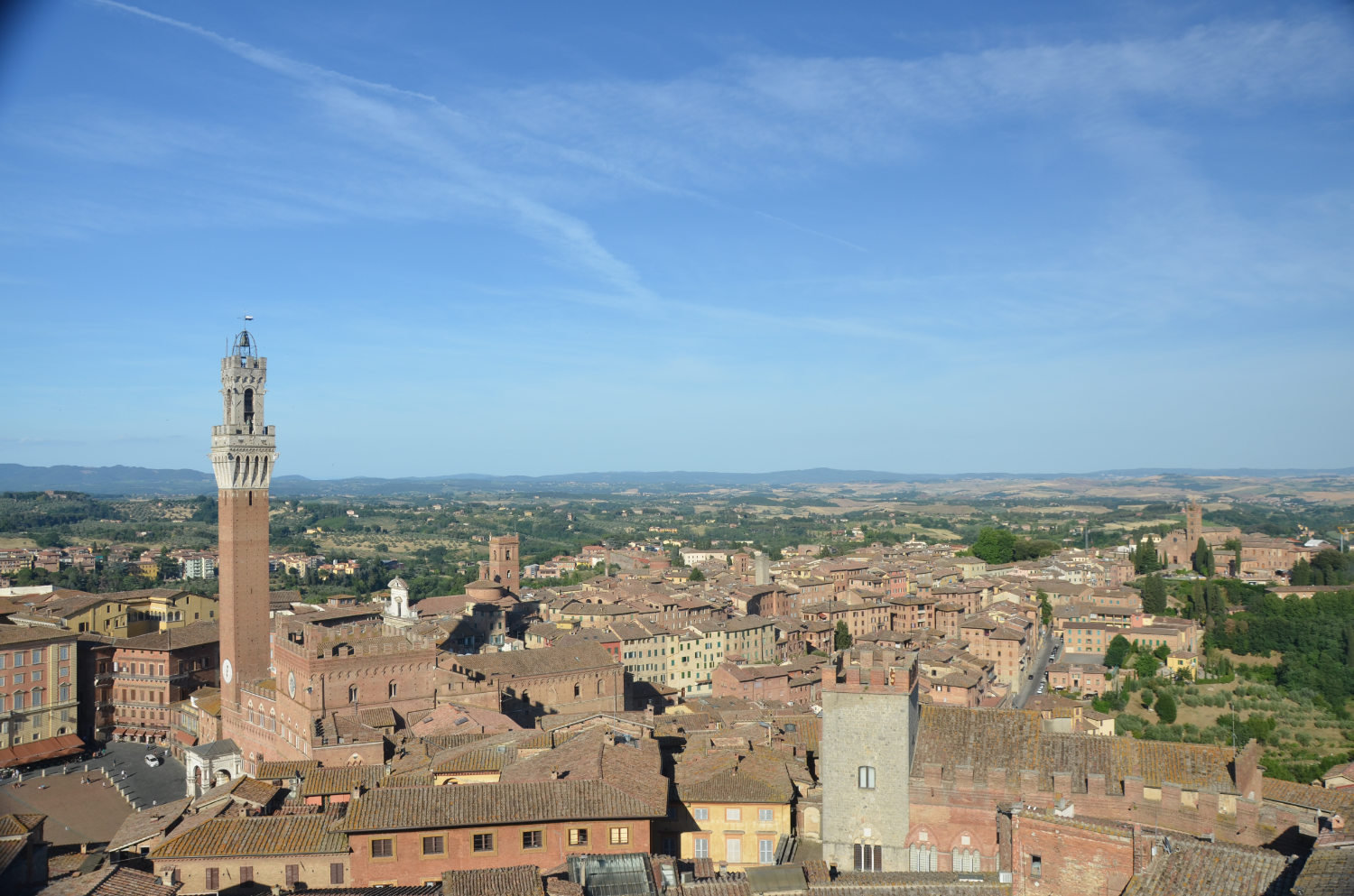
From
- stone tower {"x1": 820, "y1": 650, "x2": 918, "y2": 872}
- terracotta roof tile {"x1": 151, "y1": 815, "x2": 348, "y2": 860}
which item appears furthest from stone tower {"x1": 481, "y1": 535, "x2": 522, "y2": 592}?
stone tower {"x1": 820, "y1": 650, "x2": 918, "y2": 872}

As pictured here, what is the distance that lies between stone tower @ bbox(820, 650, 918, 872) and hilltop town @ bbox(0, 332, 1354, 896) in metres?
0.06

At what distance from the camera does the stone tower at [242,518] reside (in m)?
42.8

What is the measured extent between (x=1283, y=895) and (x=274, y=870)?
1668 centimetres

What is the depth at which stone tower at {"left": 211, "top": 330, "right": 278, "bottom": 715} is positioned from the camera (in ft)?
140

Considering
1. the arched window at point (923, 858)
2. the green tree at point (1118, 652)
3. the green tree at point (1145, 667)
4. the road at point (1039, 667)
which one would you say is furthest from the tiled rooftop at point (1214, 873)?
the green tree at point (1118, 652)

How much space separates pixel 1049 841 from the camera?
51.7 feet

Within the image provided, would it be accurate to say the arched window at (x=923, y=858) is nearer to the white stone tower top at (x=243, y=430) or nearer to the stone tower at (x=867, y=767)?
the stone tower at (x=867, y=767)

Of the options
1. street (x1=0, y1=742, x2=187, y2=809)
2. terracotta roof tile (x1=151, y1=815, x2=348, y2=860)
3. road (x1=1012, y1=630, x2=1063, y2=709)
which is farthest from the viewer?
road (x1=1012, y1=630, x2=1063, y2=709)

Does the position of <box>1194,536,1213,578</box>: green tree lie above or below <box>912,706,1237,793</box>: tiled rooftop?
below

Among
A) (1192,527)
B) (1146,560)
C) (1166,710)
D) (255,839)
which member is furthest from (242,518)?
(1192,527)

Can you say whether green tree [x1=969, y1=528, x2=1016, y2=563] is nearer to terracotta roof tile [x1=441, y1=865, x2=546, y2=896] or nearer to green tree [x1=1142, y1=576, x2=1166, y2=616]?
green tree [x1=1142, y1=576, x2=1166, y2=616]

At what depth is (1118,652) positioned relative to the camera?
6775 centimetres

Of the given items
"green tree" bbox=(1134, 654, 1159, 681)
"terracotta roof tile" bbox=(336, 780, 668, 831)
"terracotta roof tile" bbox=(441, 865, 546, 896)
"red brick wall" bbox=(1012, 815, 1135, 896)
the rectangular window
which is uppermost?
"red brick wall" bbox=(1012, 815, 1135, 896)

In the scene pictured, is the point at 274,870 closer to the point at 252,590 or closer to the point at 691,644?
the point at 252,590
